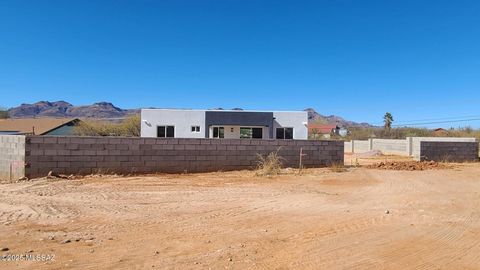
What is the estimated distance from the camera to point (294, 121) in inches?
1382

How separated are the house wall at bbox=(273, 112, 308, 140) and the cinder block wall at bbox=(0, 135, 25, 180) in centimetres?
2327

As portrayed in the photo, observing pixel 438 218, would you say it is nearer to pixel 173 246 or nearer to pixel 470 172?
pixel 173 246

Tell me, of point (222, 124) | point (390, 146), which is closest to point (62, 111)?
point (222, 124)

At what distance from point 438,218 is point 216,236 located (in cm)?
460

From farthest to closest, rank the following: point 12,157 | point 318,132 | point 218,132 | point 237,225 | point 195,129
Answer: point 318,132 → point 218,132 → point 195,129 → point 12,157 → point 237,225

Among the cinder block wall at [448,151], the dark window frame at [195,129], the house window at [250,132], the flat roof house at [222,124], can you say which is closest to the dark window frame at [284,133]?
the flat roof house at [222,124]

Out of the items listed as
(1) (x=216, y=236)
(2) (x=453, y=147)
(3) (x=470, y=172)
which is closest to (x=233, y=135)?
(2) (x=453, y=147)

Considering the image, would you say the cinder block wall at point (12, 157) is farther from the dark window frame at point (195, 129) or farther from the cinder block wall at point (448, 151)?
the cinder block wall at point (448, 151)

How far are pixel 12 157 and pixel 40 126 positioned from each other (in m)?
49.0

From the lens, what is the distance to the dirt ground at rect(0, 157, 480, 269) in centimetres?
550

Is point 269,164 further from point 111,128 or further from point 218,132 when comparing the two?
point 111,128

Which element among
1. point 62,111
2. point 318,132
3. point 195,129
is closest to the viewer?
point 195,129

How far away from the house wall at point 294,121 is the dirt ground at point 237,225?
21873mm

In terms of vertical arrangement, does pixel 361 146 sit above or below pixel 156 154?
above
